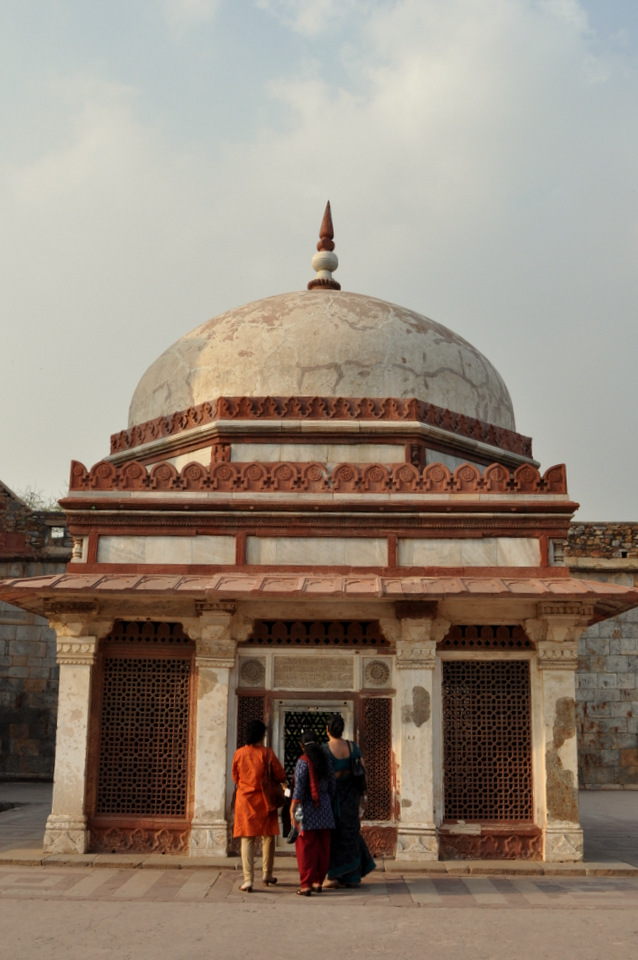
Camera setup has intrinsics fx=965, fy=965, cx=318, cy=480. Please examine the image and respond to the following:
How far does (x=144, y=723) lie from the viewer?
852 centimetres

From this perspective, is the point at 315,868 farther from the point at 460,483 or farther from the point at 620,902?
the point at 460,483

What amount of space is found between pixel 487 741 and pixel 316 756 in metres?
2.06

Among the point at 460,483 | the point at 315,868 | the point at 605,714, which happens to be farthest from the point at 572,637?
the point at 605,714

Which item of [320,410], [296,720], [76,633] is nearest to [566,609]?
[296,720]

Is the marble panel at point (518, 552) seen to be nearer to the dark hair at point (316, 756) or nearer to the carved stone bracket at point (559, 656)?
the carved stone bracket at point (559, 656)

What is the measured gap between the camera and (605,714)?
16203mm

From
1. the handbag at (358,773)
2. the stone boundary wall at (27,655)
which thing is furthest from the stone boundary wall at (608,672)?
the handbag at (358,773)

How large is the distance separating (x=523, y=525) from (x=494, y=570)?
0.50 meters

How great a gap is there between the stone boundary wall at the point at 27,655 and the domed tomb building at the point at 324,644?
24.7 feet

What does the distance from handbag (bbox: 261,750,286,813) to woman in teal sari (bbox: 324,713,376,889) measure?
0.45m

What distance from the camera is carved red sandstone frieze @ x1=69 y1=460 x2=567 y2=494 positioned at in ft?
28.8

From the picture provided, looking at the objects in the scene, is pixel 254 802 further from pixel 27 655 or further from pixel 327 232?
pixel 27 655

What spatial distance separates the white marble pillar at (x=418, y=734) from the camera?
8.02m

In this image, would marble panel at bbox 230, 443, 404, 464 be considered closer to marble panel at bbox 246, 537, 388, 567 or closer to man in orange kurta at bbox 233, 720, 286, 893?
marble panel at bbox 246, 537, 388, 567
